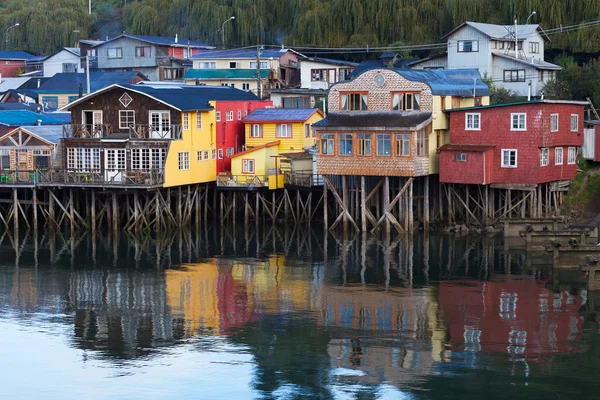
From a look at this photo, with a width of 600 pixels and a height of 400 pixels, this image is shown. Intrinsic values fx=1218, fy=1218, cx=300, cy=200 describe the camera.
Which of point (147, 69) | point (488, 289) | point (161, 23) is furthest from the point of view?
point (161, 23)

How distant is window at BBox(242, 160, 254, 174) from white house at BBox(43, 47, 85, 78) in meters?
41.1

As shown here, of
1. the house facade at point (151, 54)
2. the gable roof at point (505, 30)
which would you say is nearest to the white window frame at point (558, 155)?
the gable roof at point (505, 30)

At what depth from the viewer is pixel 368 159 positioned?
5750cm

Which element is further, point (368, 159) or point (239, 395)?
point (368, 159)

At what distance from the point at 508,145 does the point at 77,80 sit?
43.7 metres

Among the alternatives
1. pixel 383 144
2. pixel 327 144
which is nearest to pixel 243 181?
pixel 327 144

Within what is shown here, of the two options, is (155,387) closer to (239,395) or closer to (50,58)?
(239,395)

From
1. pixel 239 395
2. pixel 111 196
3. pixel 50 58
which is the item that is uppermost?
pixel 50 58

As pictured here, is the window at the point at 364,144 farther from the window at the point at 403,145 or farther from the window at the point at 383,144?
the window at the point at 403,145

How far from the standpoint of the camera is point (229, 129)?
66188 mm

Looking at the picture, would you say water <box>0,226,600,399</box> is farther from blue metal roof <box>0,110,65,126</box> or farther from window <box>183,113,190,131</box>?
blue metal roof <box>0,110,65,126</box>

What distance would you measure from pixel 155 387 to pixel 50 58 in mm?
72867

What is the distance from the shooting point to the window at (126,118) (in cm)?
6178

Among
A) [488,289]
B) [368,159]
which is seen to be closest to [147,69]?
[368,159]
